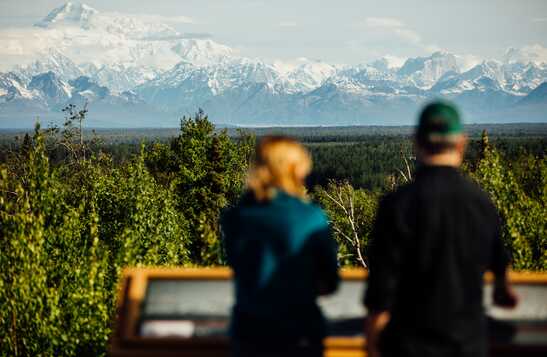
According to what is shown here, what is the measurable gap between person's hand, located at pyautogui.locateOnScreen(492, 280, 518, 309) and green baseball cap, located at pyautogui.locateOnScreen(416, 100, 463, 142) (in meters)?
1.12

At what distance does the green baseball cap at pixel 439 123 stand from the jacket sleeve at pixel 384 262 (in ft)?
1.48

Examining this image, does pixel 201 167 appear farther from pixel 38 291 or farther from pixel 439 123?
pixel 439 123

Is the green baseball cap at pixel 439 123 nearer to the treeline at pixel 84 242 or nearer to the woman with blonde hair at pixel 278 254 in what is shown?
the woman with blonde hair at pixel 278 254

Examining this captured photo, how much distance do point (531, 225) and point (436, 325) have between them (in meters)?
15.2

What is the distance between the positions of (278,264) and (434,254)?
0.93 meters

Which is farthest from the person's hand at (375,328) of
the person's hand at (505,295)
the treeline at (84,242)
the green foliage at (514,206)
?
the green foliage at (514,206)

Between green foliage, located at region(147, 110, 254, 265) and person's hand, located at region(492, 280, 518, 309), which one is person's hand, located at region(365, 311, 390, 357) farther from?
green foliage, located at region(147, 110, 254, 265)

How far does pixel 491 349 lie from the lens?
13.7 feet

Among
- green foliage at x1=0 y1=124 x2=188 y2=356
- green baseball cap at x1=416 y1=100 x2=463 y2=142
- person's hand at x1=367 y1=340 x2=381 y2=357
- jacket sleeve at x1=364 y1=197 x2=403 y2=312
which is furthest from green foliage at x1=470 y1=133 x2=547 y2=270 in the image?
jacket sleeve at x1=364 y1=197 x2=403 y2=312

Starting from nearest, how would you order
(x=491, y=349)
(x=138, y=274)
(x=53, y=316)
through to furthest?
(x=491, y=349)
(x=138, y=274)
(x=53, y=316)

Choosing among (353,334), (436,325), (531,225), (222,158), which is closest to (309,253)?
(436,325)

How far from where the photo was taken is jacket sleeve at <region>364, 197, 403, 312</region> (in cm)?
328

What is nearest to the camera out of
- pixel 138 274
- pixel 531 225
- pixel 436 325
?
pixel 436 325

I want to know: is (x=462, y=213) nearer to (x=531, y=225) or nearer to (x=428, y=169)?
(x=428, y=169)
